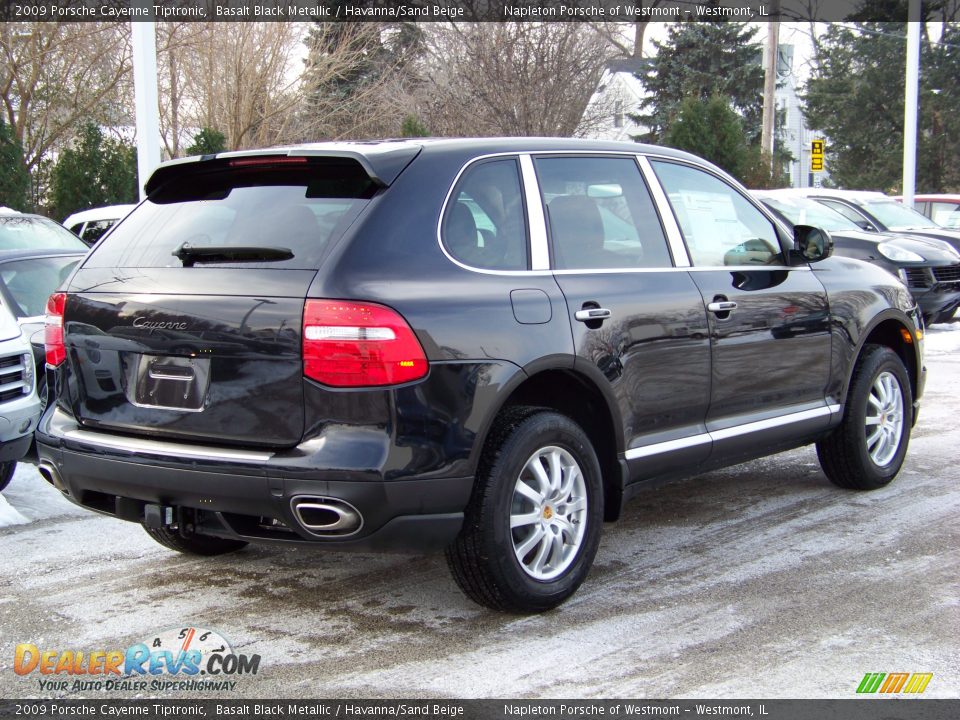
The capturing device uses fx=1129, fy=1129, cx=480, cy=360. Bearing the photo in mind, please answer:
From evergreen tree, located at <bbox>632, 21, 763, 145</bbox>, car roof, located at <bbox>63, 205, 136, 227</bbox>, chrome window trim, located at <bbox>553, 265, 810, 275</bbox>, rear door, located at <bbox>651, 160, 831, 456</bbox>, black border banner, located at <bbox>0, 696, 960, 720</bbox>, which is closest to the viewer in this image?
black border banner, located at <bbox>0, 696, 960, 720</bbox>

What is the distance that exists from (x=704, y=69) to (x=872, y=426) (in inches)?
1522

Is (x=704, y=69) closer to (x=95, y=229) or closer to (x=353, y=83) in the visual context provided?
(x=353, y=83)

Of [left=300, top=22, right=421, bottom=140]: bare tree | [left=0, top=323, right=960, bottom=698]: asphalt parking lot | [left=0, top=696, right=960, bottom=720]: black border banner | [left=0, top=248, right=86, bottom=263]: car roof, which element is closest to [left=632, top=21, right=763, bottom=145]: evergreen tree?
[left=300, top=22, right=421, bottom=140]: bare tree

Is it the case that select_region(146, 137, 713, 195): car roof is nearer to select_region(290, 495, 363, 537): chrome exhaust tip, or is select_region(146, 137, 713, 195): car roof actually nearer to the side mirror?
select_region(290, 495, 363, 537): chrome exhaust tip

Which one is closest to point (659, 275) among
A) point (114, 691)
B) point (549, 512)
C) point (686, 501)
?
point (549, 512)

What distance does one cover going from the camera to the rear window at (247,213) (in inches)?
156

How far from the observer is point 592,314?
441 centimetres

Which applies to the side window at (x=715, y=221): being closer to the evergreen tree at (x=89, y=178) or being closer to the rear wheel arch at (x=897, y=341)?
the rear wheel arch at (x=897, y=341)

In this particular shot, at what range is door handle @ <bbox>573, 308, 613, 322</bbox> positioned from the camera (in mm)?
4359

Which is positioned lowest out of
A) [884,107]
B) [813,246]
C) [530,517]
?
[530,517]

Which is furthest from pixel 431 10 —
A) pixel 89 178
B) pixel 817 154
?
pixel 89 178

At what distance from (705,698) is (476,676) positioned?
0.75 meters

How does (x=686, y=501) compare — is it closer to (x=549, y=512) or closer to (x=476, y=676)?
(x=549, y=512)

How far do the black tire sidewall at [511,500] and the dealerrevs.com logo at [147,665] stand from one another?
3.08 feet
